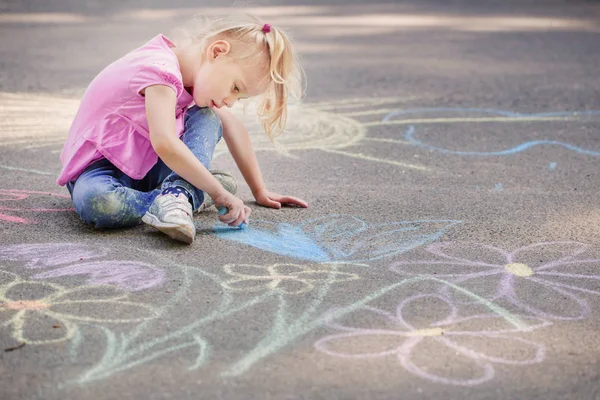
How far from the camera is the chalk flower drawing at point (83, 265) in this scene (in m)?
2.44

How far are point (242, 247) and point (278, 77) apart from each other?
0.53 m

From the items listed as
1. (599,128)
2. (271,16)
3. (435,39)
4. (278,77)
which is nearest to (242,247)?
(278,77)

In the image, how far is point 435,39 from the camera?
305 inches

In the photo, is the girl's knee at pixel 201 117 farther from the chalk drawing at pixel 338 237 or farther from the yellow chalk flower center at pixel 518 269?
the yellow chalk flower center at pixel 518 269

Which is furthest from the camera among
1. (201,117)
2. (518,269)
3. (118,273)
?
(201,117)

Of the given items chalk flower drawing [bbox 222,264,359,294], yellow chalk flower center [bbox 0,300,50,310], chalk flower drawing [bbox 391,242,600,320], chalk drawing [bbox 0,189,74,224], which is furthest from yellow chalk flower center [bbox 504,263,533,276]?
chalk drawing [bbox 0,189,74,224]

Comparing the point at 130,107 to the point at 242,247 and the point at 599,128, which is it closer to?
the point at 242,247

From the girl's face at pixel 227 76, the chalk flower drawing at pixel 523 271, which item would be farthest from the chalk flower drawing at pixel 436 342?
the girl's face at pixel 227 76

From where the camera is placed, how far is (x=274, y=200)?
318 cm

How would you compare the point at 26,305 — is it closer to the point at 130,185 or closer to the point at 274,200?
the point at 130,185

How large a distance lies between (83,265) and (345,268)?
0.72m

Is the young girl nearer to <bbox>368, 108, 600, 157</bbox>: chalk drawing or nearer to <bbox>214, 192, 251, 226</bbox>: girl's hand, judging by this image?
<bbox>214, 192, 251, 226</bbox>: girl's hand

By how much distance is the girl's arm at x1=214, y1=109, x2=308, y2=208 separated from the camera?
3170 millimetres

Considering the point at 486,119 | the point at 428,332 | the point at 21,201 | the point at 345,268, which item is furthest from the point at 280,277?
the point at 486,119
